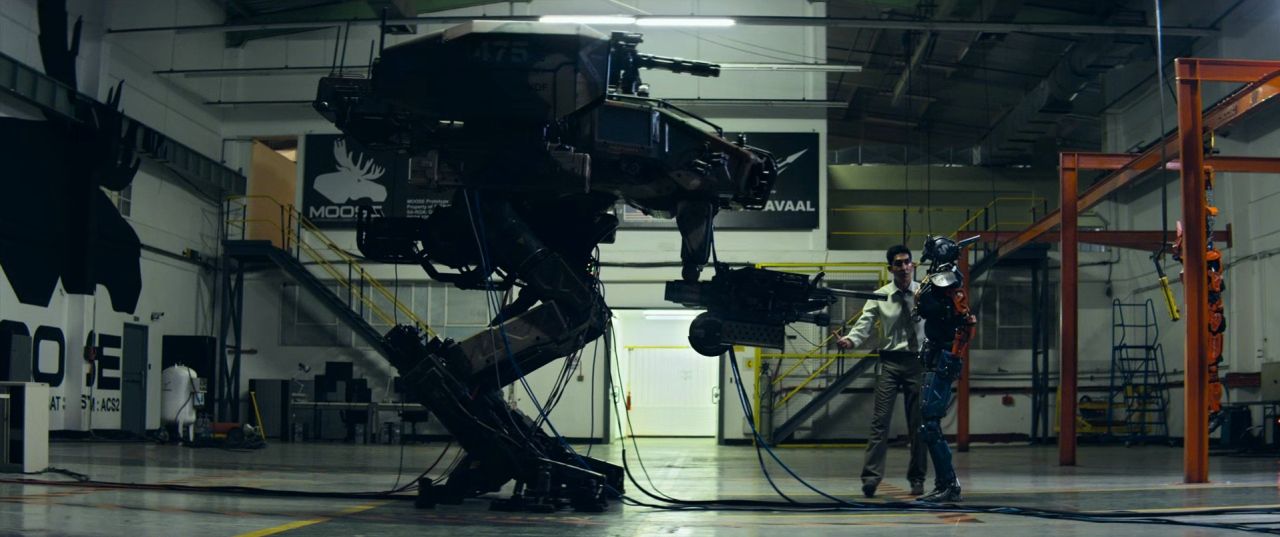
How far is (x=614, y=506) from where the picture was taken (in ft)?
23.5

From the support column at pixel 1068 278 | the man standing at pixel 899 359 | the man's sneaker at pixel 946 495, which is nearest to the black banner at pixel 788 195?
the support column at pixel 1068 278

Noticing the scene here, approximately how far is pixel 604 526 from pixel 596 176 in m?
2.15

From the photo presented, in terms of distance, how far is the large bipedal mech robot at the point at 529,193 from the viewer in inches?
238

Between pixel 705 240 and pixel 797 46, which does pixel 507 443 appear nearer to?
pixel 705 240

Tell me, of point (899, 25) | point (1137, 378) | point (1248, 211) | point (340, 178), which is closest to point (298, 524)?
point (899, 25)

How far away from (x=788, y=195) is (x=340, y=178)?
369 inches

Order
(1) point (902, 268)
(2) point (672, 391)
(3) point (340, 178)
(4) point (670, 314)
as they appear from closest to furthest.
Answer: (1) point (902, 268), (3) point (340, 178), (4) point (670, 314), (2) point (672, 391)

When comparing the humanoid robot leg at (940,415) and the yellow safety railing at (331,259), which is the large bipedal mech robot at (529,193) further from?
the yellow safety railing at (331,259)

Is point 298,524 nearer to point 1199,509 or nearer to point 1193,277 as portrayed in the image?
point 1199,509

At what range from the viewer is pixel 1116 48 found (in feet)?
68.1

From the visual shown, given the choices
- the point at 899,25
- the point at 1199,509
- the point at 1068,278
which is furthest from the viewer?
the point at 899,25

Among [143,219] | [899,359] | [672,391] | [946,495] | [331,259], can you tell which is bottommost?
[672,391]

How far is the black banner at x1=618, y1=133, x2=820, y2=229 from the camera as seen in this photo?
22484 mm

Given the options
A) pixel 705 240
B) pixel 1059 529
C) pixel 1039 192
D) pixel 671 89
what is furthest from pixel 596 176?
pixel 1039 192
